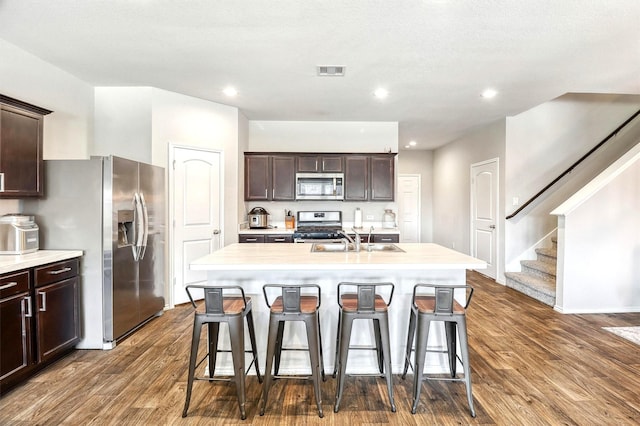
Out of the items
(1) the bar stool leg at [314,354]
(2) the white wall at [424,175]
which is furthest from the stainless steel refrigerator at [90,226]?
(2) the white wall at [424,175]

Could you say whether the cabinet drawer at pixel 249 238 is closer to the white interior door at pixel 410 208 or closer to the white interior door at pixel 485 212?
the white interior door at pixel 485 212

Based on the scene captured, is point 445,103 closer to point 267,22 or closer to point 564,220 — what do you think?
point 564,220

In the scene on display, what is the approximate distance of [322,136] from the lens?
231 inches

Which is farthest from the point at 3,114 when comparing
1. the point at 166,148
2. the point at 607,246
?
the point at 607,246

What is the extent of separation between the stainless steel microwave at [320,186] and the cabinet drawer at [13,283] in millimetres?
3554

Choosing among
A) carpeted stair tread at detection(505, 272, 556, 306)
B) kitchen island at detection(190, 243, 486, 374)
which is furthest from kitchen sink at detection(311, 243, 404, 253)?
carpeted stair tread at detection(505, 272, 556, 306)

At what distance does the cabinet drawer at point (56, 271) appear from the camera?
2.64 metres

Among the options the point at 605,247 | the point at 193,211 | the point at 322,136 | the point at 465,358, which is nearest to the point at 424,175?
the point at 322,136

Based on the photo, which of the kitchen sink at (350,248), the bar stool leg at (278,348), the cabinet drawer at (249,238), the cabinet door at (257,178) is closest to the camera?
the bar stool leg at (278,348)

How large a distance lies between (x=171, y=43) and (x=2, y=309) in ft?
7.66

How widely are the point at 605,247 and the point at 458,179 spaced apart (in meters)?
3.45

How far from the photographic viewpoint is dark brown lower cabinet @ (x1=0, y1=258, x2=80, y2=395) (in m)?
2.36

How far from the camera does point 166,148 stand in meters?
4.30

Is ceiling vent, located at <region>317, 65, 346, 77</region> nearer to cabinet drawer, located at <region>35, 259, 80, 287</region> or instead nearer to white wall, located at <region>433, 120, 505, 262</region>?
cabinet drawer, located at <region>35, 259, 80, 287</region>
